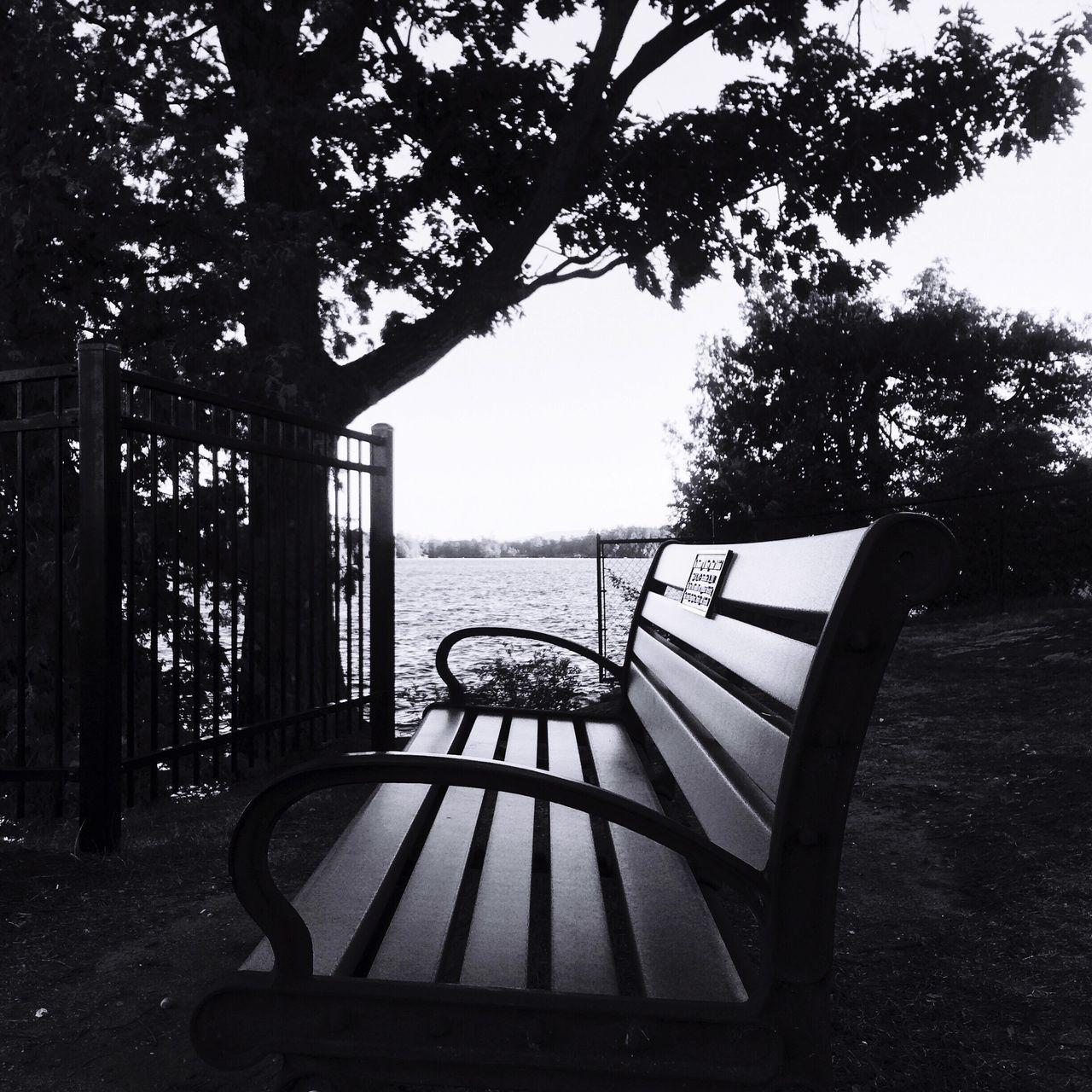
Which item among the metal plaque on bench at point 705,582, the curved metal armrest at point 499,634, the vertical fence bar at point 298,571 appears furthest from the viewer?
the vertical fence bar at point 298,571

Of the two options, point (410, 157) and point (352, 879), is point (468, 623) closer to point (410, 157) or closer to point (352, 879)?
point (410, 157)

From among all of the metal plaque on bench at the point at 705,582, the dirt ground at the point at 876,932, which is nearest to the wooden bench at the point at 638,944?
the metal plaque on bench at the point at 705,582

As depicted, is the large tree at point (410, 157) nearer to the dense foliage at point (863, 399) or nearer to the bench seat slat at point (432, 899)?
the bench seat slat at point (432, 899)

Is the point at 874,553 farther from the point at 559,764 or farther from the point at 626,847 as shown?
the point at 559,764

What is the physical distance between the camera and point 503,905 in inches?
69.3

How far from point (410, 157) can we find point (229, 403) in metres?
7.30

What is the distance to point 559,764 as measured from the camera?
2723mm

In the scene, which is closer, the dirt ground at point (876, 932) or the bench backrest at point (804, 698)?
the bench backrest at point (804, 698)

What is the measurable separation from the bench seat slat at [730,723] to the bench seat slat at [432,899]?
0.57 metres

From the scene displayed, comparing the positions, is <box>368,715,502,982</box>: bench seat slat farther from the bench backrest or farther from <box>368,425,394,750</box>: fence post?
<box>368,425,394,750</box>: fence post

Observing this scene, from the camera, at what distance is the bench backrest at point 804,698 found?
4.28ft

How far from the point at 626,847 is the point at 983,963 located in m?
1.28

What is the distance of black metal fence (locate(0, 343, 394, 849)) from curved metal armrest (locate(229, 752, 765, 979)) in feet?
7.08

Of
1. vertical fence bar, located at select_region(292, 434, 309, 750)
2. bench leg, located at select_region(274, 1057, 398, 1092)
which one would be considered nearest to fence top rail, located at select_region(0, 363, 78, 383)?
vertical fence bar, located at select_region(292, 434, 309, 750)
